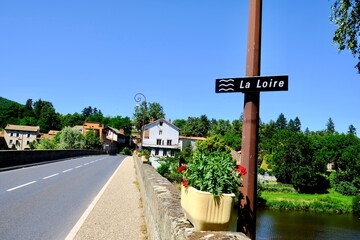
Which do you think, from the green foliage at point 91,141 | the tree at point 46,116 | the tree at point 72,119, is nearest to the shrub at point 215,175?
the green foliage at point 91,141

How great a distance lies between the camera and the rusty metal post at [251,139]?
309cm

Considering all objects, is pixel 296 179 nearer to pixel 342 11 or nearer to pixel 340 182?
pixel 340 182

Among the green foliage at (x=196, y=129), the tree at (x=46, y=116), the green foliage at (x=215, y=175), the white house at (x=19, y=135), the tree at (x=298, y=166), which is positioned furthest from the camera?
the tree at (x=46, y=116)

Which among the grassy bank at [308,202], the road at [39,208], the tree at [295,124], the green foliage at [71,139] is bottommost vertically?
the grassy bank at [308,202]

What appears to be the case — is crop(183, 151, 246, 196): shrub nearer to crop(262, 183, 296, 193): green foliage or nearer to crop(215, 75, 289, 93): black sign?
crop(215, 75, 289, 93): black sign

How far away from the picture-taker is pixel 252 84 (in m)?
3.18

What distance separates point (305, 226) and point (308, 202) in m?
14.4

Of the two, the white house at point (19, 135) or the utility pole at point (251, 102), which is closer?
the utility pole at point (251, 102)

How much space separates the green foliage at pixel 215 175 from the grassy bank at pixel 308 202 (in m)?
49.3

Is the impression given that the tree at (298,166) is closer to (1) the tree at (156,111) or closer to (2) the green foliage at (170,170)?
(2) the green foliage at (170,170)

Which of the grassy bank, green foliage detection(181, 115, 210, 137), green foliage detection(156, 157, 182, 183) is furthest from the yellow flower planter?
green foliage detection(181, 115, 210, 137)

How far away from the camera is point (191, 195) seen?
9.84 ft

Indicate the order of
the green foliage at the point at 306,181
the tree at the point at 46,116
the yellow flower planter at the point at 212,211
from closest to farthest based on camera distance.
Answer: the yellow flower planter at the point at 212,211
the green foliage at the point at 306,181
the tree at the point at 46,116

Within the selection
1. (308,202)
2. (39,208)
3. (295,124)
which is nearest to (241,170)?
(39,208)
